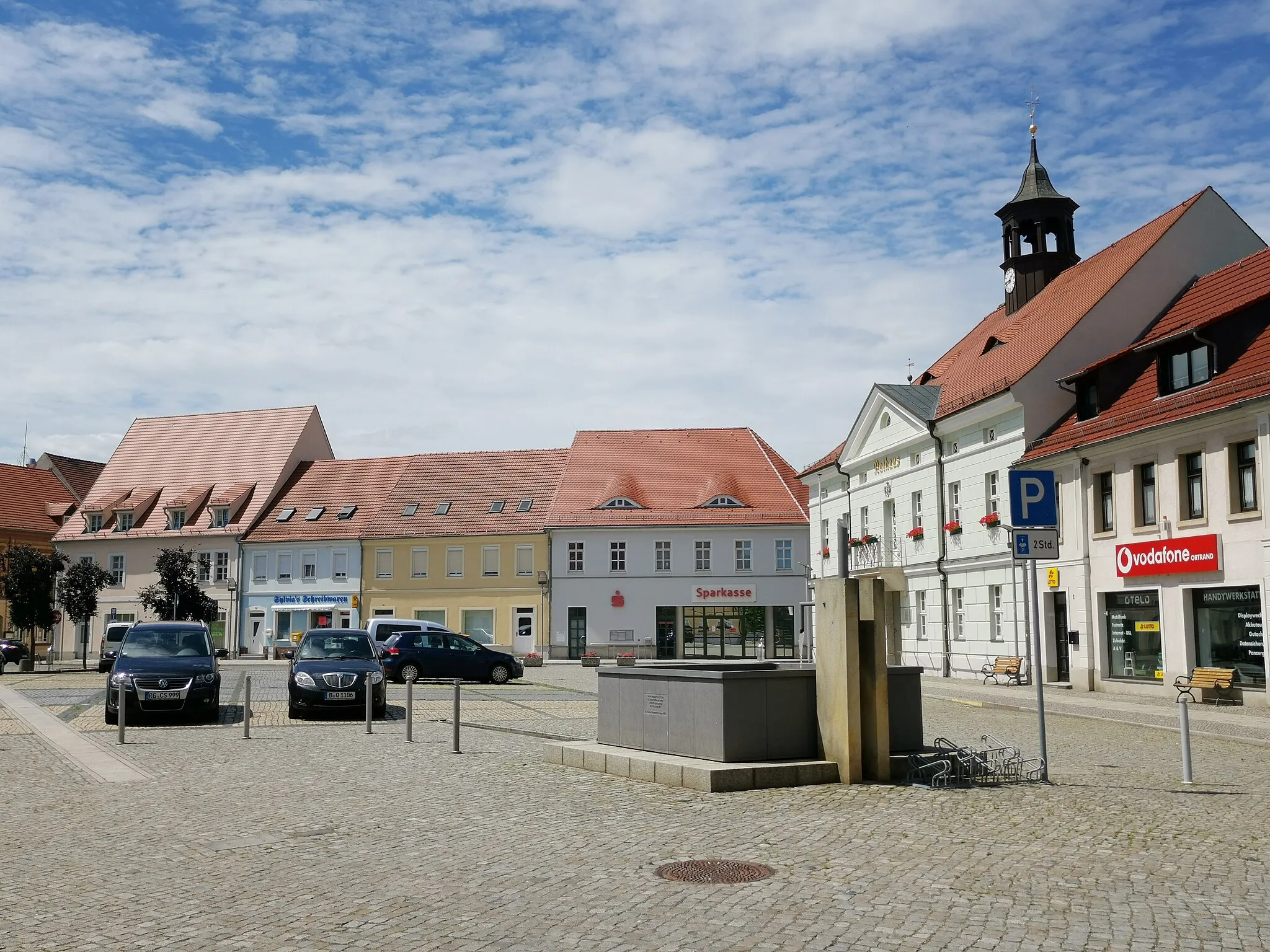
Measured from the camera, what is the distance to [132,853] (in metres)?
9.20

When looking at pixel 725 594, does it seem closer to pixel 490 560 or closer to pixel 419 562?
pixel 490 560

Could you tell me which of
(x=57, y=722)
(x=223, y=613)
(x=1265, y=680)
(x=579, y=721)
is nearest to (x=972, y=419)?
(x=1265, y=680)

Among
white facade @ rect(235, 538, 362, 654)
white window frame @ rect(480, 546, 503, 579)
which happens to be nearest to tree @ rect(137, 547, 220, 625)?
white facade @ rect(235, 538, 362, 654)

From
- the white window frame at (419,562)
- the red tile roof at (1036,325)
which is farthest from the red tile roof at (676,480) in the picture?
the red tile roof at (1036,325)

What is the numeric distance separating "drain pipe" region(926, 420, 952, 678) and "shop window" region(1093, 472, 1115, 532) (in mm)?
8833

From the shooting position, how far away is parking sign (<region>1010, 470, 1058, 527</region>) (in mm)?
13383

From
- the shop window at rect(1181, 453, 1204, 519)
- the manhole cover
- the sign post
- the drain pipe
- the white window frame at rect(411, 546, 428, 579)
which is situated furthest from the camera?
the white window frame at rect(411, 546, 428, 579)

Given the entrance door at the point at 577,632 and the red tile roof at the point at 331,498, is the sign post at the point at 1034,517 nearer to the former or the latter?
the entrance door at the point at 577,632

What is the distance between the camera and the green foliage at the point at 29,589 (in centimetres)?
5281

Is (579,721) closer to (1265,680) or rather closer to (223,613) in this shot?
(1265,680)

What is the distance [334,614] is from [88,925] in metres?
58.6

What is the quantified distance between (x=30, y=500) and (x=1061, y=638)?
226ft

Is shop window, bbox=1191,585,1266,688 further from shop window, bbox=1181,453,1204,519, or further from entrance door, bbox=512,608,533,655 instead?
entrance door, bbox=512,608,533,655

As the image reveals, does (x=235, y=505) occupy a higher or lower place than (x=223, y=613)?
higher
